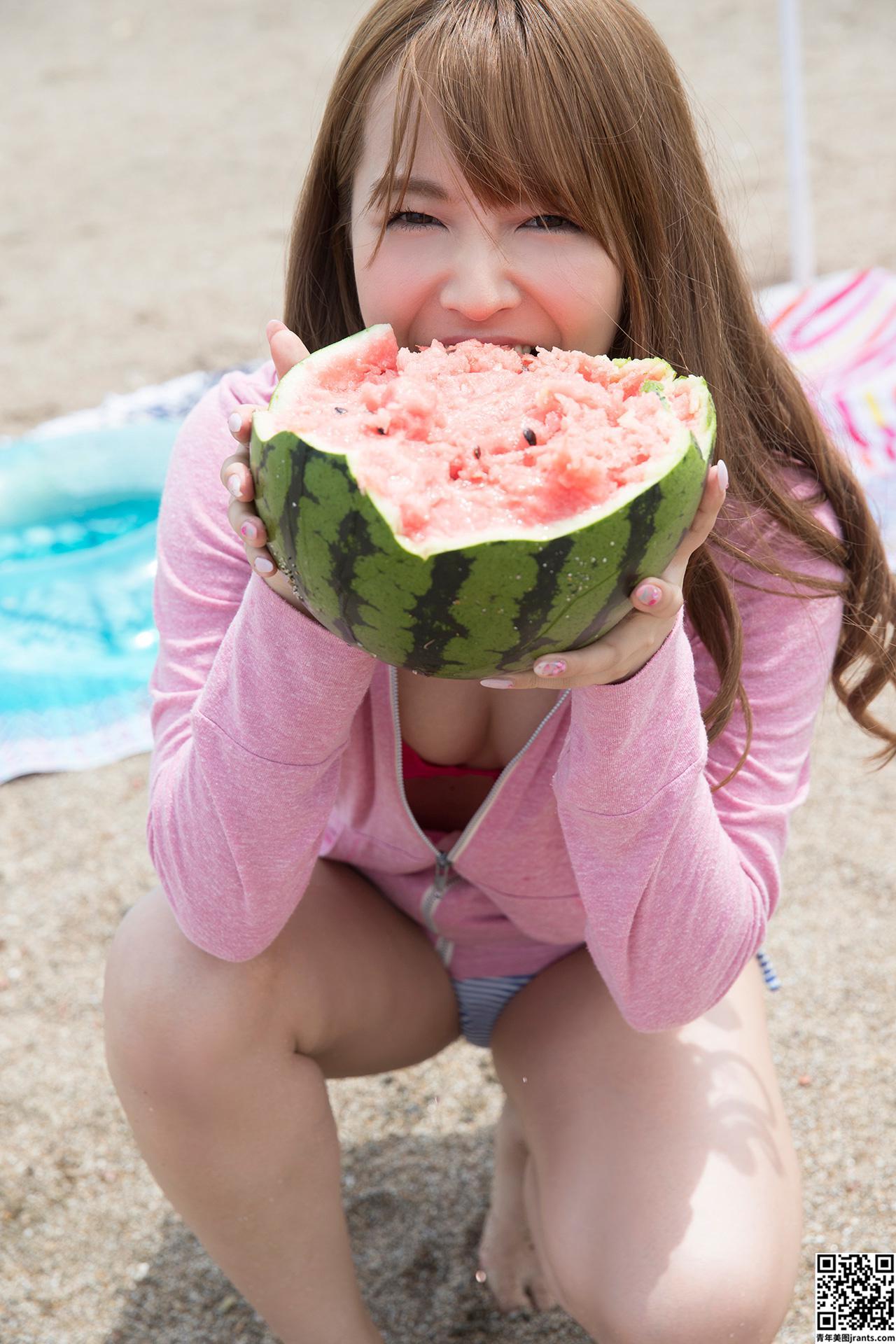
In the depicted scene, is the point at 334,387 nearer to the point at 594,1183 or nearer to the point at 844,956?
the point at 594,1183

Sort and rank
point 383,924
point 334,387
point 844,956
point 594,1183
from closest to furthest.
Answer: point 334,387 → point 594,1183 → point 383,924 → point 844,956

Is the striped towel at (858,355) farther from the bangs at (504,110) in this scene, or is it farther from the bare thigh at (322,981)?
the bangs at (504,110)

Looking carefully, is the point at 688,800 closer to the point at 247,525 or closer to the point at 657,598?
the point at 657,598

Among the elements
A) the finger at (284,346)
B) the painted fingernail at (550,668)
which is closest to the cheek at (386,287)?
the finger at (284,346)

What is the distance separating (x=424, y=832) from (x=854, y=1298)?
1156 millimetres

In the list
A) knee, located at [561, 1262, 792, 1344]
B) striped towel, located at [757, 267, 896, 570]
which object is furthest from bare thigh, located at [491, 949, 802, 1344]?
striped towel, located at [757, 267, 896, 570]

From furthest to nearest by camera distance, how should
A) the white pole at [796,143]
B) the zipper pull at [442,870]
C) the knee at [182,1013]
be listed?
the white pole at [796,143] → the zipper pull at [442,870] → the knee at [182,1013]

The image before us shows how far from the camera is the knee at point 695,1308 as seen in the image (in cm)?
190

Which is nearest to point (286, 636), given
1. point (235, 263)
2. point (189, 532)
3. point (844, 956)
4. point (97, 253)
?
point (189, 532)

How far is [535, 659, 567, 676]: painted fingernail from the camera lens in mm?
1536

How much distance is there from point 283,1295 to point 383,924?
2.02 feet

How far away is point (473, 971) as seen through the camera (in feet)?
7.98

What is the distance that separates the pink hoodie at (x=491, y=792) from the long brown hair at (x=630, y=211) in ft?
0.29

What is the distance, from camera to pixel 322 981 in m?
2.15
